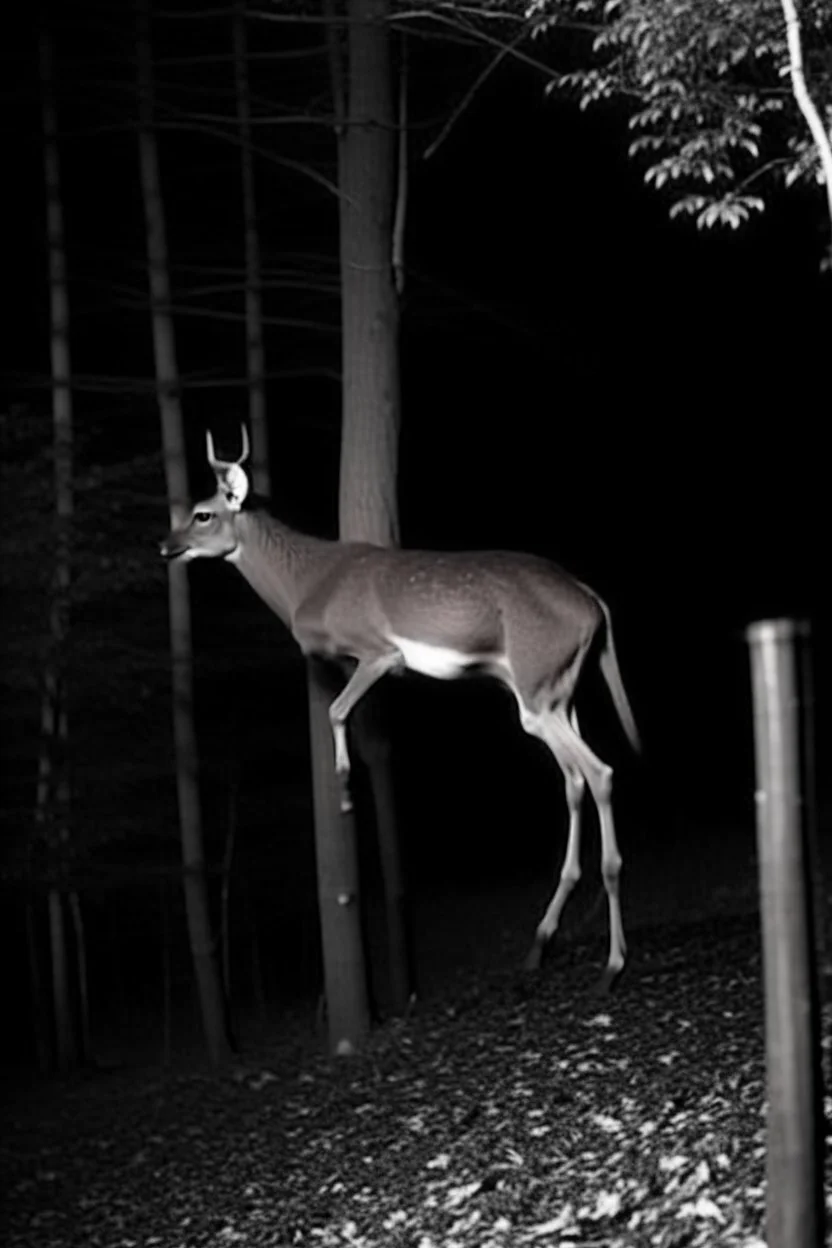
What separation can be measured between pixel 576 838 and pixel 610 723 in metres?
19.2

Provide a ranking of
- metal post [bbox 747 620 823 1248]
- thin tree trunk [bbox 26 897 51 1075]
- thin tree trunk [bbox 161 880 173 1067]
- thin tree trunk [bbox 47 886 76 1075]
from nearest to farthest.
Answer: metal post [bbox 747 620 823 1248] < thin tree trunk [bbox 47 886 76 1075] < thin tree trunk [bbox 26 897 51 1075] < thin tree trunk [bbox 161 880 173 1067]

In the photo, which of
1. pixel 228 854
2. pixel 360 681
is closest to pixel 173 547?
pixel 360 681

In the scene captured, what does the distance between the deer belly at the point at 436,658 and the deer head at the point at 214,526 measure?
1.00 metres

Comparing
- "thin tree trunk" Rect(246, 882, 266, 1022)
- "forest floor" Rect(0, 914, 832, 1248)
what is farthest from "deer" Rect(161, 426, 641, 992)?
"thin tree trunk" Rect(246, 882, 266, 1022)

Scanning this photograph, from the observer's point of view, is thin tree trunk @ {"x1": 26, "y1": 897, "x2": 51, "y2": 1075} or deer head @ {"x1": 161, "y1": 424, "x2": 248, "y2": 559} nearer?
deer head @ {"x1": 161, "y1": 424, "x2": 248, "y2": 559}

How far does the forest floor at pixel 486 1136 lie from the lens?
5.65 m

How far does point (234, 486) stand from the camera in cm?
930

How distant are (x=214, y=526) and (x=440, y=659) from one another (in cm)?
132

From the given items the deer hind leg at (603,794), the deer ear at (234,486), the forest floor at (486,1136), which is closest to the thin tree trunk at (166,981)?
the forest floor at (486,1136)

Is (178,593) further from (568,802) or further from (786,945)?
(786,945)

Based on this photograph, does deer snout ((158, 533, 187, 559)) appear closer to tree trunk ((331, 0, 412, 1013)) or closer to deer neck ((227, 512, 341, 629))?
deer neck ((227, 512, 341, 629))

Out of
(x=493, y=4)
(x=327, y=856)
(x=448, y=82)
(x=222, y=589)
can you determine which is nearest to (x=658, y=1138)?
(x=327, y=856)

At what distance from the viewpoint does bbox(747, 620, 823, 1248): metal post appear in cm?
332

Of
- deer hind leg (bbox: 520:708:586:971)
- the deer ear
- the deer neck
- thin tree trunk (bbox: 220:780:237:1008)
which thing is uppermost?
the deer ear
